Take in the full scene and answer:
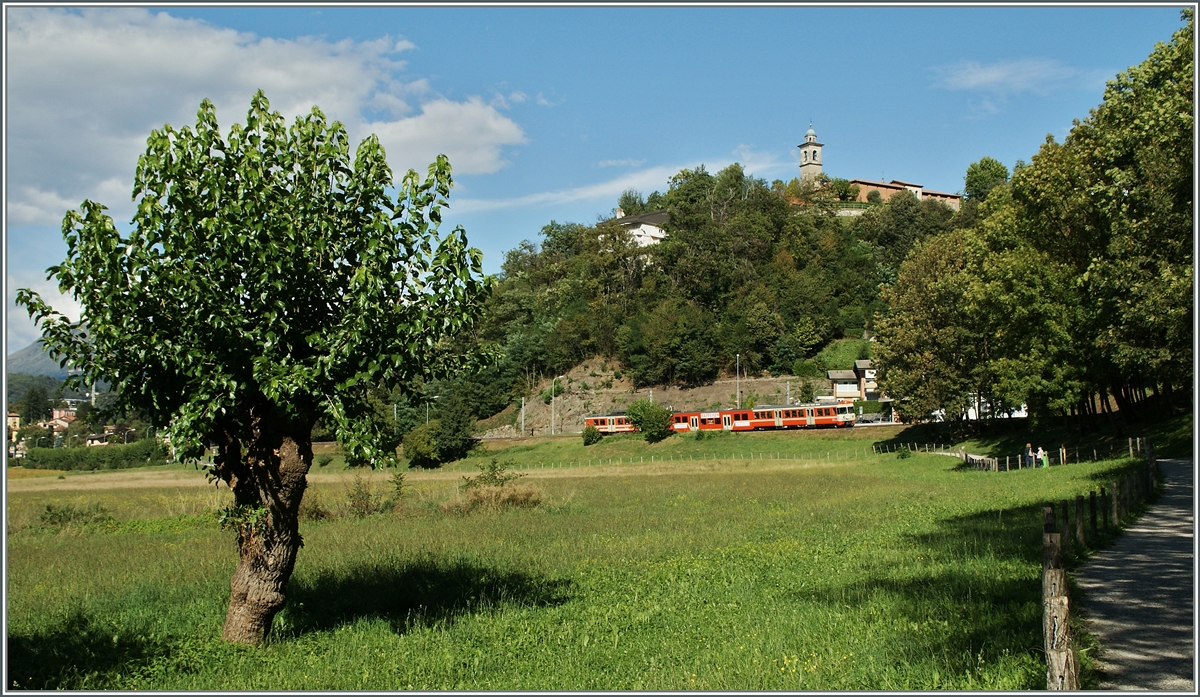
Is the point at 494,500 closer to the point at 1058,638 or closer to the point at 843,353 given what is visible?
the point at 1058,638

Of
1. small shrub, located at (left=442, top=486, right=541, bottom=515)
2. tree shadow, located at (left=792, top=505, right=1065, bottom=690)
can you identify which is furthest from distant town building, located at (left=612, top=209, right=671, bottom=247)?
tree shadow, located at (left=792, top=505, right=1065, bottom=690)

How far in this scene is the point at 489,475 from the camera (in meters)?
29.2

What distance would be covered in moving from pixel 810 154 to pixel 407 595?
18269 centimetres

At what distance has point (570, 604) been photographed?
12.4 meters

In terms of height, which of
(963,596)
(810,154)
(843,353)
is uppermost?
(810,154)

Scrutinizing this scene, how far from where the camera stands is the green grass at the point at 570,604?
8.82m

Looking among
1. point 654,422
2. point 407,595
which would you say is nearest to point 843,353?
point 654,422

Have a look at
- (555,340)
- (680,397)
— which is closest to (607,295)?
(555,340)

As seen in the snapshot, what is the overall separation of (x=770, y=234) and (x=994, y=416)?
6782 centimetres

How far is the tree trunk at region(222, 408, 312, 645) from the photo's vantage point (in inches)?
378

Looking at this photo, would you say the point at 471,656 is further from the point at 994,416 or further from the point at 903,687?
the point at 994,416

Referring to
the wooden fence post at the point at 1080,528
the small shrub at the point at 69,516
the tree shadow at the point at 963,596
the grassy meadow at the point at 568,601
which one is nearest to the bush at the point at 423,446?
the small shrub at the point at 69,516

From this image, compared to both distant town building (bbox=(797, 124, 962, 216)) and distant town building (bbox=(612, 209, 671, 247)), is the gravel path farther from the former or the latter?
distant town building (bbox=(797, 124, 962, 216))

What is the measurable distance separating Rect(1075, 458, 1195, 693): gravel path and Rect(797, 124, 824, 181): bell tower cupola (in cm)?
17430
